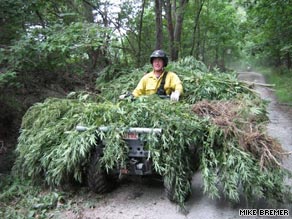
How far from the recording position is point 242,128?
12.2 feet

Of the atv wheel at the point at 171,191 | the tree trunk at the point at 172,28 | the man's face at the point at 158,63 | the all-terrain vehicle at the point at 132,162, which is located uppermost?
the tree trunk at the point at 172,28

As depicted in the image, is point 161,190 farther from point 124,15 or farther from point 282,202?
point 124,15

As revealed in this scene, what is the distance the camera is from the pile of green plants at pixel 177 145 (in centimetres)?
334

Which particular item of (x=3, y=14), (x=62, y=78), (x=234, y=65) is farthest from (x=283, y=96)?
(x=234, y=65)

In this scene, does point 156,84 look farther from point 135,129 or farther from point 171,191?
point 171,191

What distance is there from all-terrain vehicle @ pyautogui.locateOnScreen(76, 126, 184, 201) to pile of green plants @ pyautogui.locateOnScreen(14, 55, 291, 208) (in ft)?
0.27

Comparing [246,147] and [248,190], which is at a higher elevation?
[246,147]

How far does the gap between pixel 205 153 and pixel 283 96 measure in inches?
396

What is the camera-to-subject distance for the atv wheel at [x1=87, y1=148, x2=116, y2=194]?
381 cm

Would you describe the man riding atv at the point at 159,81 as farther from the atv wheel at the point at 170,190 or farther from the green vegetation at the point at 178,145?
the atv wheel at the point at 170,190

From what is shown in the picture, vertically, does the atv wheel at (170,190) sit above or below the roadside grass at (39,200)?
above

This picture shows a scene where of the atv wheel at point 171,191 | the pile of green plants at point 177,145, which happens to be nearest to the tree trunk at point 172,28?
the pile of green plants at point 177,145

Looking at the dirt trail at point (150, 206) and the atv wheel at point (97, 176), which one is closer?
the dirt trail at point (150, 206)

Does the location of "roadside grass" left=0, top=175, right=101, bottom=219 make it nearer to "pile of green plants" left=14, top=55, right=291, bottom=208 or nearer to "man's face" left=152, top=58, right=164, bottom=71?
"pile of green plants" left=14, top=55, right=291, bottom=208
